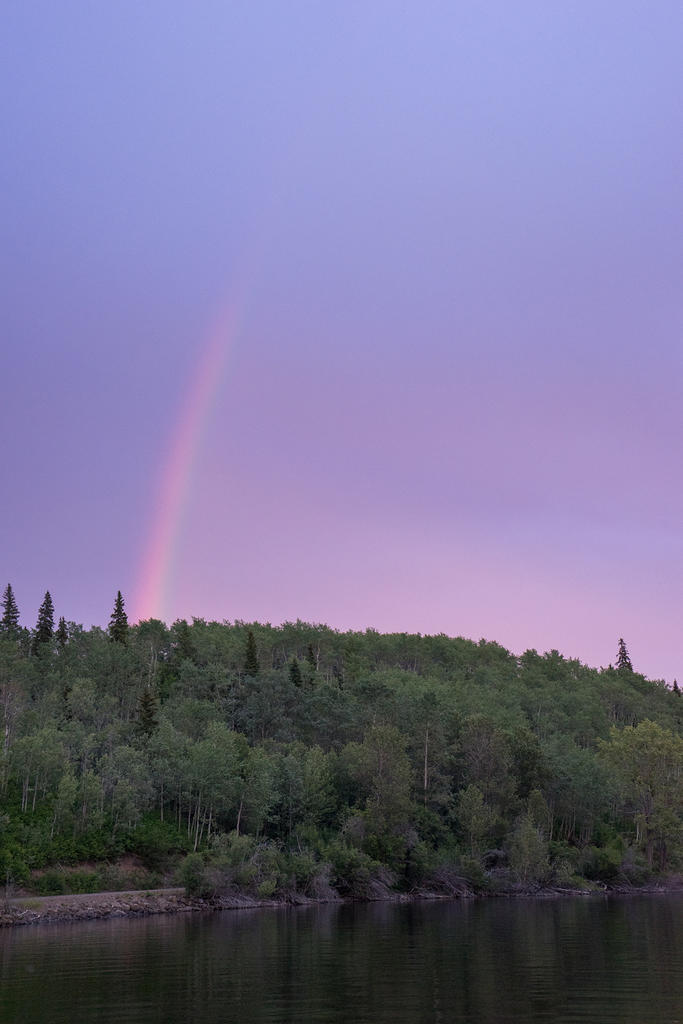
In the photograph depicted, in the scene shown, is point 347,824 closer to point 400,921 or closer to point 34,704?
point 400,921

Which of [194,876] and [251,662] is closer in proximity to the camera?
[194,876]

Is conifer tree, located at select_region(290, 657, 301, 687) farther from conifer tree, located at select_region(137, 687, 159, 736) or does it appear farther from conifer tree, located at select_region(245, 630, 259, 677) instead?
conifer tree, located at select_region(137, 687, 159, 736)

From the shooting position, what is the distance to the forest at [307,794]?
9762 centimetres

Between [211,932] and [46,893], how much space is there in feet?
102

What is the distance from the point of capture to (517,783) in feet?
403

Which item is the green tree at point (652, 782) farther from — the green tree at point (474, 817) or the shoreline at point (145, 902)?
the green tree at point (474, 817)

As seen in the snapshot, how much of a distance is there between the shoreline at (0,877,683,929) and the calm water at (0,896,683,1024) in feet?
19.5

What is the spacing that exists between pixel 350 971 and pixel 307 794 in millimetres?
73018

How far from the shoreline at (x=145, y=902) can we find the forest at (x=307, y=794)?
1288mm

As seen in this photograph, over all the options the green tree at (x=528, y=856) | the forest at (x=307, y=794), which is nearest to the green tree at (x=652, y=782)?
the forest at (x=307, y=794)

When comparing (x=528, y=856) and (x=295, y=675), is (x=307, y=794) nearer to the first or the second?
(x=528, y=856)

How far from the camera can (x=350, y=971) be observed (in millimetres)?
41500

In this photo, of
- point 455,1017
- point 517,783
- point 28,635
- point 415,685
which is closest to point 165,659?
point 28,635

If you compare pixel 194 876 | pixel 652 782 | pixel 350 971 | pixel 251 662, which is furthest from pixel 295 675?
pixel 350 971
